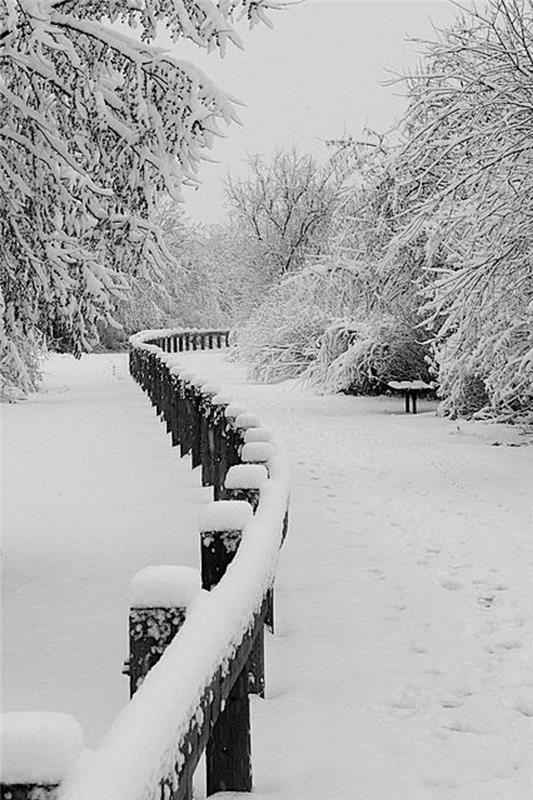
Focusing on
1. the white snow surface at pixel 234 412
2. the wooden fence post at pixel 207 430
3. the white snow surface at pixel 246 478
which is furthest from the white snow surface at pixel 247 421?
the white snow surface at pixel 246 478

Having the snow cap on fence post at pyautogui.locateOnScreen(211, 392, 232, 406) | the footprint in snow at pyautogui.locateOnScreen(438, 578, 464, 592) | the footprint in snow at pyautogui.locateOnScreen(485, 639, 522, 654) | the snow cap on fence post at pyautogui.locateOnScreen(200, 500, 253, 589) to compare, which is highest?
the snow cap on fence post at pyautogui.locateOnScreen(211, 392, 232, 406)

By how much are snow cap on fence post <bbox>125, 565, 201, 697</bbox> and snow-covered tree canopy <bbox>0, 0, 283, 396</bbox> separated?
4643 millimetres

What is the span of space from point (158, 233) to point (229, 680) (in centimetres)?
483

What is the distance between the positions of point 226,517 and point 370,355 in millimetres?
19418

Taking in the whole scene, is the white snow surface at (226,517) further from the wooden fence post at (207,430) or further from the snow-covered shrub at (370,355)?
the snow-covered shrub at (370,355)

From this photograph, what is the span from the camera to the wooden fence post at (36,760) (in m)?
1.69

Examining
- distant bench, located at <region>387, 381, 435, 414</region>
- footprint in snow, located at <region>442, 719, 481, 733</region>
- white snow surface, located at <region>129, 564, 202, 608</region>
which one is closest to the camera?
white snow surface, located at <region>129, 564, 202, 608</region>

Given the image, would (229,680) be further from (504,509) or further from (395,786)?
(504,509)

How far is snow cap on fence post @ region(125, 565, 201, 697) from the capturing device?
114 inches

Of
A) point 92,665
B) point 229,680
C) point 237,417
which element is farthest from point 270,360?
point 229,680

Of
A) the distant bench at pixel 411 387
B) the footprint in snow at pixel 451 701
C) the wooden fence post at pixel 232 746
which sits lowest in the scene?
the footprint in snow at pixel 451 701

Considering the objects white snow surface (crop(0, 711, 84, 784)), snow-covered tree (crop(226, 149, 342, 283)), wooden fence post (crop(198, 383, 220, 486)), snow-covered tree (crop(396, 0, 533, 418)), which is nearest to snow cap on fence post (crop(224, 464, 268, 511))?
white snow surface (crop(0, 711, 84, 784))

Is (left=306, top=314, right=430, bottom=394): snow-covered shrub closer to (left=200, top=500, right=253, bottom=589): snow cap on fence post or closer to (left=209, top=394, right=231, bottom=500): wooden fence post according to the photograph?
(left=209, top=394, right=231, bottom=500): wooden fence post

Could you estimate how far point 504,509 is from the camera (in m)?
10.3
